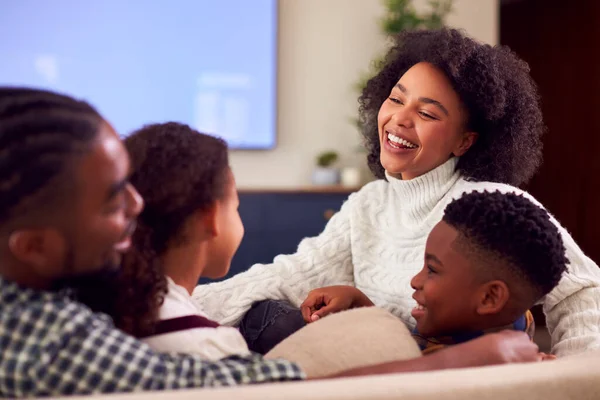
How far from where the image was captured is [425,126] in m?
1.83

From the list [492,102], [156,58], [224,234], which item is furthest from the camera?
[156,58]

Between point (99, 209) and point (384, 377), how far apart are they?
0.42 m

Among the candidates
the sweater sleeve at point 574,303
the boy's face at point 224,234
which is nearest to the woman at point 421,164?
the sweater sleeve at point 574,303

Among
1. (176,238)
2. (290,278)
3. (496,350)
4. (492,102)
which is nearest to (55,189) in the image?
(176,238)

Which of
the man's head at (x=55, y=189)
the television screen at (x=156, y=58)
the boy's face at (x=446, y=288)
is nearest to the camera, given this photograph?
the man's head at (x=55, y=189)

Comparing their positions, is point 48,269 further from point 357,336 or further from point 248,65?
point 248,65

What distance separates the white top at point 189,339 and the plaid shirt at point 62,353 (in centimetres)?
11

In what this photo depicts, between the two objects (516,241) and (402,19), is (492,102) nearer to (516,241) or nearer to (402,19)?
(516,241)

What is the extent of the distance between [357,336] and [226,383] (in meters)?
0.25

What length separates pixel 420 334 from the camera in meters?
1.42

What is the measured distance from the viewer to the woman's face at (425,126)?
1.83m

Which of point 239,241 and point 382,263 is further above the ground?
point 239,241

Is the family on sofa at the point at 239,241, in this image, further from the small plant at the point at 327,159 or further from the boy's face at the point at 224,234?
the small plant at the point at 327,159

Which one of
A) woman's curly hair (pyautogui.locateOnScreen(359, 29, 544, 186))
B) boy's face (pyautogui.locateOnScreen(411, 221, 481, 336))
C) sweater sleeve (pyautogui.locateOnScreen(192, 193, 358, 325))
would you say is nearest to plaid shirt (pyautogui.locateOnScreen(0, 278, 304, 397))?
boy's face (pyautogui.locateOnScreen(411, 221, 481, 336))
